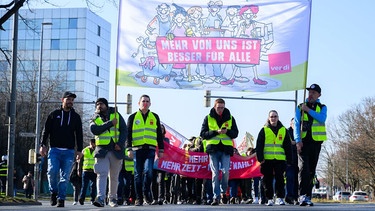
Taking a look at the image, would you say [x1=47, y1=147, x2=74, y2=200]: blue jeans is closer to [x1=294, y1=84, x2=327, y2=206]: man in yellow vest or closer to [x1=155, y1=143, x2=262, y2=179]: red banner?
[x1=294, y1=84, x2=327, y2=206]: man in yellow vest

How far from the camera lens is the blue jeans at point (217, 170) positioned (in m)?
15.2

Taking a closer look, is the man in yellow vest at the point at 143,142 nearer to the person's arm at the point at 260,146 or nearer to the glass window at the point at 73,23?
the person's arm at the point at 260,146

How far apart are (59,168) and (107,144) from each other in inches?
48.7

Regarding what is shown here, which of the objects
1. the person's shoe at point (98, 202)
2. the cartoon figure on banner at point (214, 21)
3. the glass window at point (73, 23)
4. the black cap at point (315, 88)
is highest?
the glass window at point (73, 23)

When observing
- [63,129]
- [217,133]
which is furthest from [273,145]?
[63,129]

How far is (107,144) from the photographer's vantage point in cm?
1427

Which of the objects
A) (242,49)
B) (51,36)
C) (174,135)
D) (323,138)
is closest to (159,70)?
(242,49)

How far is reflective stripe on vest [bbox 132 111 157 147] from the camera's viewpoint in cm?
1522

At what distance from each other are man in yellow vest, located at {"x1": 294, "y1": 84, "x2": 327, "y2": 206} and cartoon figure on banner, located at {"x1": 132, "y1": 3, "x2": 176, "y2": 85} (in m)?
3.00

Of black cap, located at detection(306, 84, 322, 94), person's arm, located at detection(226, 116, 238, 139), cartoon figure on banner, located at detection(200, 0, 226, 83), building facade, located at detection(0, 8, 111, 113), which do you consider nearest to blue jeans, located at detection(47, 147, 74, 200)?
person's arm, located at detection(226, 116, 238, 139)

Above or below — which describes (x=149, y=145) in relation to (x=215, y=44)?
below

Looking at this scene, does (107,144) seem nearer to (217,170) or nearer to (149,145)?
(149,145)

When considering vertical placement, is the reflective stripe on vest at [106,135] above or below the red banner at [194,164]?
above

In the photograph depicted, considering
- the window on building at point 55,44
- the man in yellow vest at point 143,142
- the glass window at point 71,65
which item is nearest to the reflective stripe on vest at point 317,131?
the man in yellow vest at point 143,142
